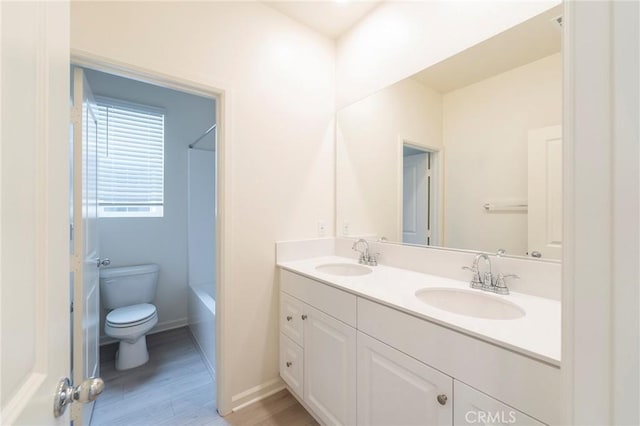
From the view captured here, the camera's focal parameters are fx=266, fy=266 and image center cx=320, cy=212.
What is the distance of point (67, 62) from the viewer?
1.98 feet

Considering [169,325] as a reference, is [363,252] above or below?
above

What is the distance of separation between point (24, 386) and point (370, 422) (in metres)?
1.24

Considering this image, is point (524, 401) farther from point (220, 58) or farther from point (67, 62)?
point (220, 58)

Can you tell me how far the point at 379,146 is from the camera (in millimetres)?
1981

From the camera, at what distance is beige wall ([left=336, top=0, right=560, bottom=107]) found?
130 cm

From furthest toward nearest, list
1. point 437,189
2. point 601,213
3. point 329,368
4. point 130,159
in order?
1. point 130,159
2. point 437,189
3. point 329,368
4. point 601,213

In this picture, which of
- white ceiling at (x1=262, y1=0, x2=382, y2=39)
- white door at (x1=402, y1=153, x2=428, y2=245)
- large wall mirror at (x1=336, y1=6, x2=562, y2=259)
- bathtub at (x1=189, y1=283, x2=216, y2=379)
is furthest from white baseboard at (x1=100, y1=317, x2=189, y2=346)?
white ceiling at (x1=262, y1=0, x2=382, y2=39)

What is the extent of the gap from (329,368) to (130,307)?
77.0 inches

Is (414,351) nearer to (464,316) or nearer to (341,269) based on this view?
(464,316)

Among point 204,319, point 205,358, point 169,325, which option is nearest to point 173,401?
point 205,358

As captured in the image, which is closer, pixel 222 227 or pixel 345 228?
pixel 222 227

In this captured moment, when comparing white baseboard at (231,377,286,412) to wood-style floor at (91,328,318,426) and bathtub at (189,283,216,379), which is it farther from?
bathtub at (189,283,216,379)

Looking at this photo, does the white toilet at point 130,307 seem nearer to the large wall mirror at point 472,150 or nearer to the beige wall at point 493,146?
the large wall mirror at point 472,150

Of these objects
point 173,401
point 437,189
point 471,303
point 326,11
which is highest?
point 326,11
